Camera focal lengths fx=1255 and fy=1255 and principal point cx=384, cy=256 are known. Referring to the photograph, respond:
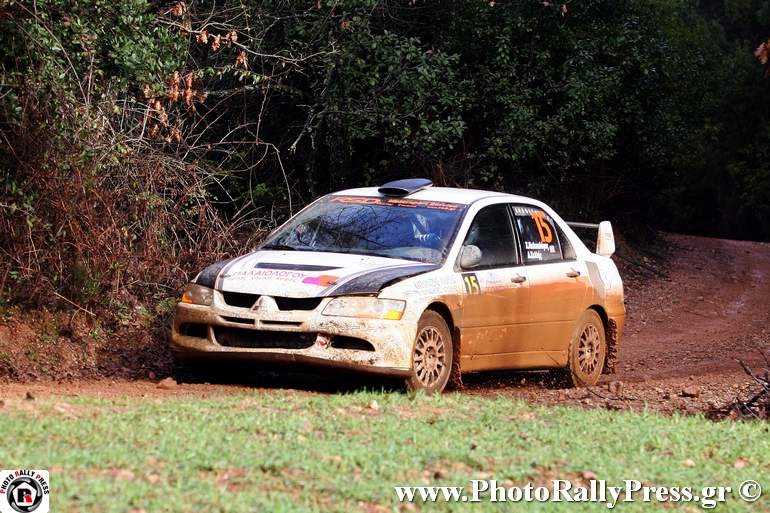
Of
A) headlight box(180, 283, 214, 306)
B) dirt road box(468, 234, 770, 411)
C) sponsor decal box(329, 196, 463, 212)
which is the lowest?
dirt road box(468, 234, 770, 411)

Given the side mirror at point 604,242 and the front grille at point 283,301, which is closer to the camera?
the front grille at point 283,301

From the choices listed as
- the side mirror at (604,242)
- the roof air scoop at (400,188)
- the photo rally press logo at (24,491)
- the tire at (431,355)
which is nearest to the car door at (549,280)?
the side mirror at (604,242)

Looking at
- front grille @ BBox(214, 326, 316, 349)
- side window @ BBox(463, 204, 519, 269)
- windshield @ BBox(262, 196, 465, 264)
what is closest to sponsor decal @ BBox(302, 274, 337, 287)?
front grille @ BBox(214, 326, 316, 349)

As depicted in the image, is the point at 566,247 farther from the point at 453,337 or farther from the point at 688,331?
the point at 688,331

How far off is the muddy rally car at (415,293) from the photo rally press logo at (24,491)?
3.54 metres

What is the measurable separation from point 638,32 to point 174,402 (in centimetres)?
1781

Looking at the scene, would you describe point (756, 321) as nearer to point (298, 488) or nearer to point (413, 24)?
point (413, 24)

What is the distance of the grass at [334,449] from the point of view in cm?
565

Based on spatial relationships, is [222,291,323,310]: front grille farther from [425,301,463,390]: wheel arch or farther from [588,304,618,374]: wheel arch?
[588,304,618,374]: wheel arch

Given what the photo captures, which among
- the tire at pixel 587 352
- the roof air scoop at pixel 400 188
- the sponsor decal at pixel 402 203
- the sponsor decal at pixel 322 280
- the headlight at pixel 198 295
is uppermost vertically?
the roof air scoop at pixel 400 188
